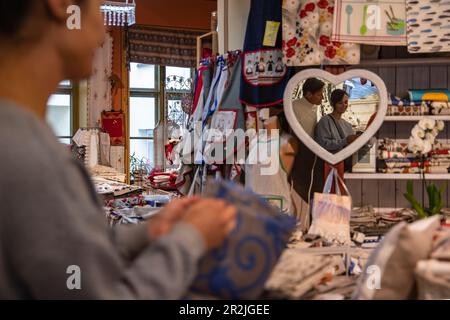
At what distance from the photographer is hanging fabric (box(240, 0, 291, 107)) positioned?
3604mm

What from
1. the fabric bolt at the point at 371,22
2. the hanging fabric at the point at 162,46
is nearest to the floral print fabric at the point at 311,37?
the fabric bolt at the point at 371,22

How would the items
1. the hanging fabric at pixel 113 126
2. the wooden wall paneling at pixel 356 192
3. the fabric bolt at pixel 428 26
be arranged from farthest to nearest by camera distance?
the hanging fabric at pixel 113 126 < the wooden wall paneling at pixel 356 192 < the fabric bolt at pixel 428 26

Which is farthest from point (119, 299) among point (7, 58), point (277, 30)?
point (277, 30)

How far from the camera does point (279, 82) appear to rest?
365cm

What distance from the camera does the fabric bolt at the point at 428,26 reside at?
3.16 meters

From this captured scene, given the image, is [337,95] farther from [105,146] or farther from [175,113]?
[175,113]

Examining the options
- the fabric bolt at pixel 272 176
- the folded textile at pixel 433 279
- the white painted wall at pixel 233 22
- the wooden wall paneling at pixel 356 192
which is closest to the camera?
the folded textile at pixel 433 279

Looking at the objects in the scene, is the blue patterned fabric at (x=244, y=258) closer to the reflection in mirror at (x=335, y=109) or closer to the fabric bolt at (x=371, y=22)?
the reflection in mirror at (x=335, y=109)

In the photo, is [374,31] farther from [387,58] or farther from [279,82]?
[279,82]

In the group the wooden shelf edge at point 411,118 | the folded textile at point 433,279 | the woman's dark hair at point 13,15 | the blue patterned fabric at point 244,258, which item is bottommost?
the folded textile at point 433,279

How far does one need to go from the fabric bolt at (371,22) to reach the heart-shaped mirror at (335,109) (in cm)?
19

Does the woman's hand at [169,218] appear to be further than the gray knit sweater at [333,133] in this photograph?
No

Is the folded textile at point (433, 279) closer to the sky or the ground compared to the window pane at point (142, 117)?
closer to the ground

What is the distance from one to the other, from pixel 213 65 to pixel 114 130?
4.07m
